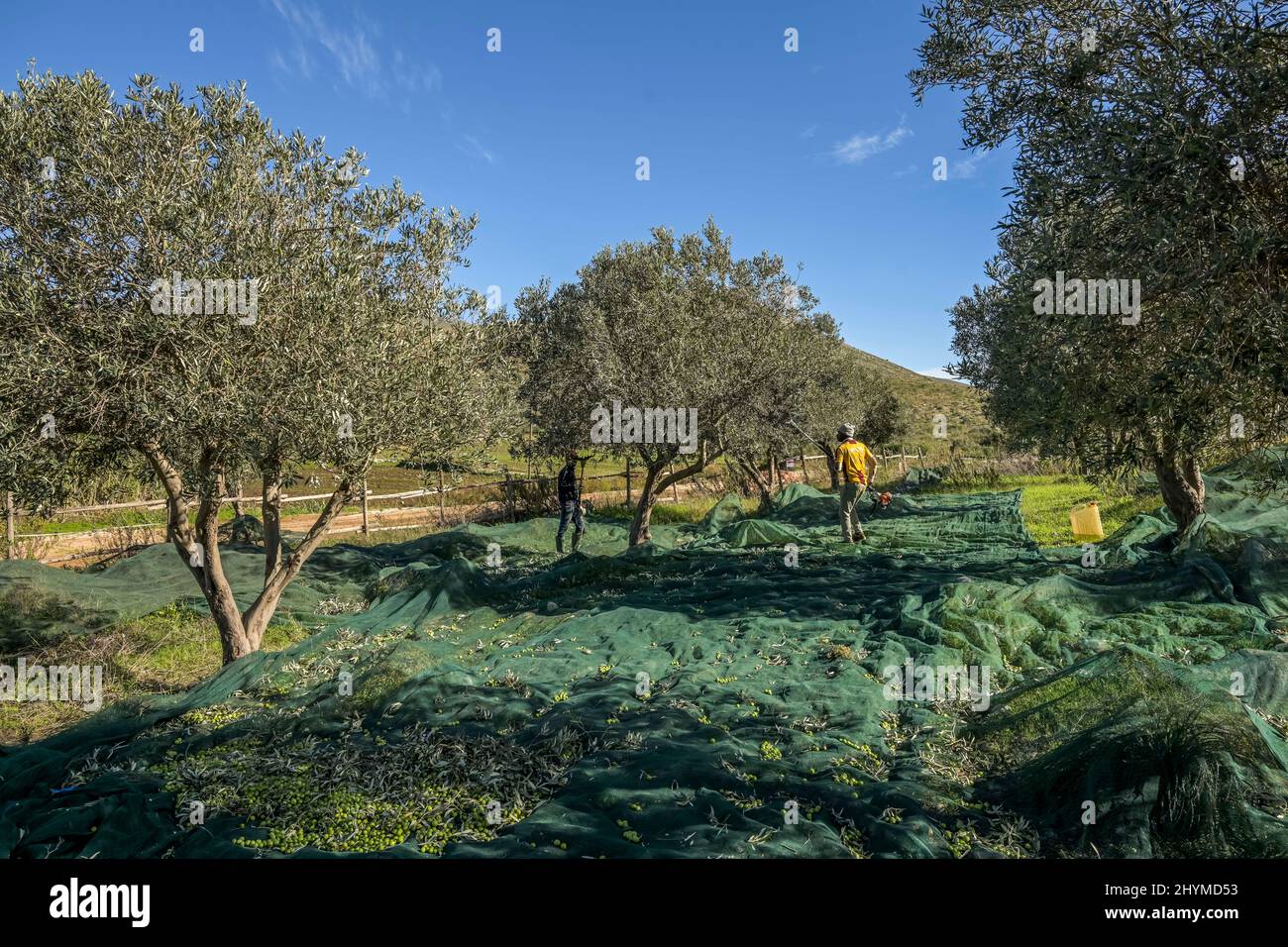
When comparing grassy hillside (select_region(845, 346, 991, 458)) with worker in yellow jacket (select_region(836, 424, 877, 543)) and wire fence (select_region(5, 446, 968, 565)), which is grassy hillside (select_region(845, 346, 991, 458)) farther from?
worker in yellow jacket (select_region(836, 424, 877, 543))

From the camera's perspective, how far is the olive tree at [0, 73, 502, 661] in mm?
7188

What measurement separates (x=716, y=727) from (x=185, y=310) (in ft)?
22.5

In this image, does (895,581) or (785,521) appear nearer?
(895,581)

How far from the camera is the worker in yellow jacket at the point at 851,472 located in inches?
609

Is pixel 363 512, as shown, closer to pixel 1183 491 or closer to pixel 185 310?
pixel 185 310

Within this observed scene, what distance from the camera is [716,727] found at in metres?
6.78

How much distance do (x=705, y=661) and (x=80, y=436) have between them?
26.6 ft

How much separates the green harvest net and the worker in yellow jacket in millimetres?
3278

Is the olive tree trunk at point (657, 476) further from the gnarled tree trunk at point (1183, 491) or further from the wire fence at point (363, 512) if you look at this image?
the gnarled tree trunk at point (1183, 491)

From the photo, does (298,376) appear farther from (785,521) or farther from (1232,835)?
(785,521)

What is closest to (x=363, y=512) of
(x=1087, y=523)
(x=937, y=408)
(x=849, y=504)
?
(x=849, y=504)

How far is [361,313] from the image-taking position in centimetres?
857
